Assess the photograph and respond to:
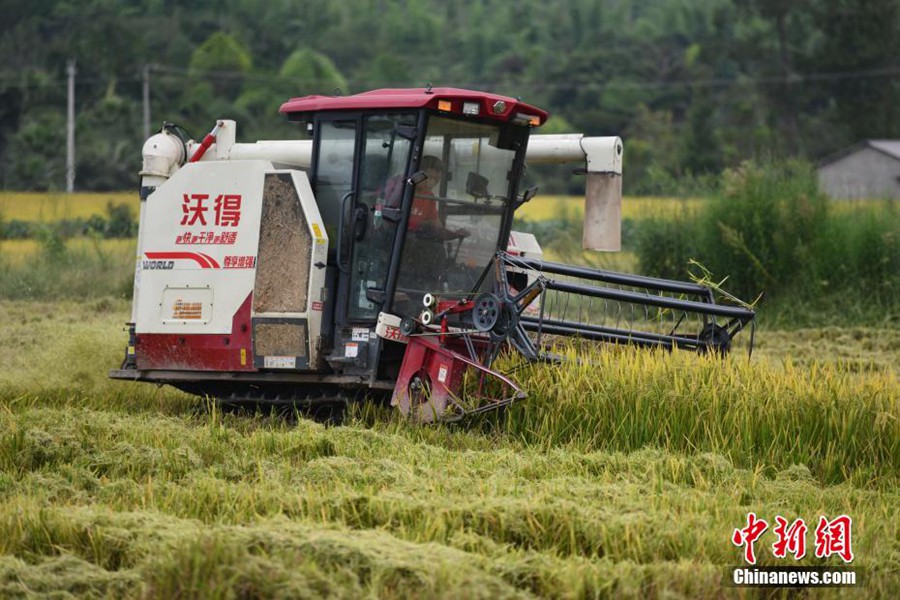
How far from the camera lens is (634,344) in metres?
9.02

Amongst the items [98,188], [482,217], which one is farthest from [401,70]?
[482,217]

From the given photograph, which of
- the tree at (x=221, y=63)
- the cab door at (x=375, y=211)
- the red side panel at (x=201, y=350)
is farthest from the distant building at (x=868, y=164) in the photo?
the red side panel at (x=201, y=350)

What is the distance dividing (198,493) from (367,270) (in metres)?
3.05

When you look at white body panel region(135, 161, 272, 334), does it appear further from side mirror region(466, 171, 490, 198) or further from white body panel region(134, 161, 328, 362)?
side mirror region(466, 171, 490, 198)

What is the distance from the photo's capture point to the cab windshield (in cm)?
895

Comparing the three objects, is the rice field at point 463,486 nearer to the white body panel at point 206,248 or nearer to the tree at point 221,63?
the white body panel at point 206,248

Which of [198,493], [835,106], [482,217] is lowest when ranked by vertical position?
[198,493]

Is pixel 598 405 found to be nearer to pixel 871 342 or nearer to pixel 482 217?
pixel 482 217

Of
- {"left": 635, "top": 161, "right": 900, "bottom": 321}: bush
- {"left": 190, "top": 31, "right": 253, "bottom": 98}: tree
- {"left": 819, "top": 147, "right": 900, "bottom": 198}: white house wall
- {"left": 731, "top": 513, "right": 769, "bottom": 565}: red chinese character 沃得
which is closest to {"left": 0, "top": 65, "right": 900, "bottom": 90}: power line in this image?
{"left": 190, "top": 31, "right": 253, "bottom": 98}: tree

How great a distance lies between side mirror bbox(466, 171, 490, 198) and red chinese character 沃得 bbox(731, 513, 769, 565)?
380cm

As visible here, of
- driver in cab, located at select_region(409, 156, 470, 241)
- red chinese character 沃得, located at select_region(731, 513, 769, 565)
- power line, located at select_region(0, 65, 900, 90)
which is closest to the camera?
red chinese character 沃得, located at select_region(731, 513, 769, 565)

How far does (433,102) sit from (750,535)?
→ 397 cm

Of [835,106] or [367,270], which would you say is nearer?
[367,270]

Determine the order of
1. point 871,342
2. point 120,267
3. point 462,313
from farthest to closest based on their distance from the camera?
point 120,267 → point 871,342 → point 462,313
